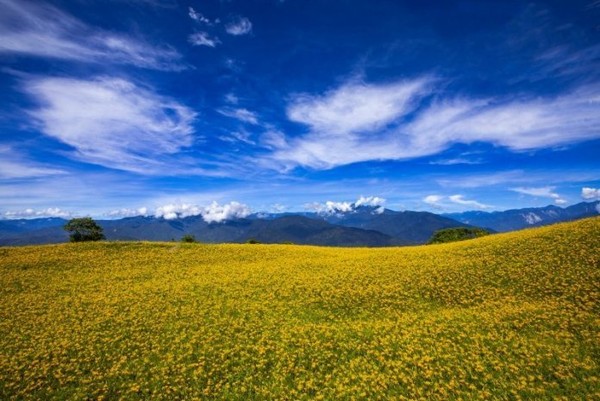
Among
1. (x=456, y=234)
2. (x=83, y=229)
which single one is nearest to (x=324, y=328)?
(x=83, y=229)

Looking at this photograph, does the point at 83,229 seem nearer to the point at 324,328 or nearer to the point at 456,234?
the point at 324,328

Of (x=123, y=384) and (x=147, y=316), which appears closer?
(x=123, y=384)

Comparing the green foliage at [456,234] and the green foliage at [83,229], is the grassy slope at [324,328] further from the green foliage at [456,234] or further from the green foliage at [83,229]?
the green foliage at [456,234]

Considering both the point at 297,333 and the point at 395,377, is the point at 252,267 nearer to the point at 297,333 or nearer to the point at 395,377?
the point at 297,333

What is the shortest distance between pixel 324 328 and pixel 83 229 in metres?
90.5

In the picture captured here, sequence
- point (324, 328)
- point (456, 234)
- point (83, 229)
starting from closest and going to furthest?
point (324, 328) → point (83, 229) → point (456, 234)

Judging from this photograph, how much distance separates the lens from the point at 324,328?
23500 mm

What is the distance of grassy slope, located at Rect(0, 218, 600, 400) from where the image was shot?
17.2 m

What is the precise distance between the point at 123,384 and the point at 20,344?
9.93 meters

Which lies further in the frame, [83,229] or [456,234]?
[456,234]

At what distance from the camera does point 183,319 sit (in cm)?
2523

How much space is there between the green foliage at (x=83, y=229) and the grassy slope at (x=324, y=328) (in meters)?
53.4

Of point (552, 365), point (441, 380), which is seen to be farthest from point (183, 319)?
point (552, 365)

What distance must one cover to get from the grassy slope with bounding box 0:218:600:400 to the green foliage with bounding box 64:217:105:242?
53.4 m
